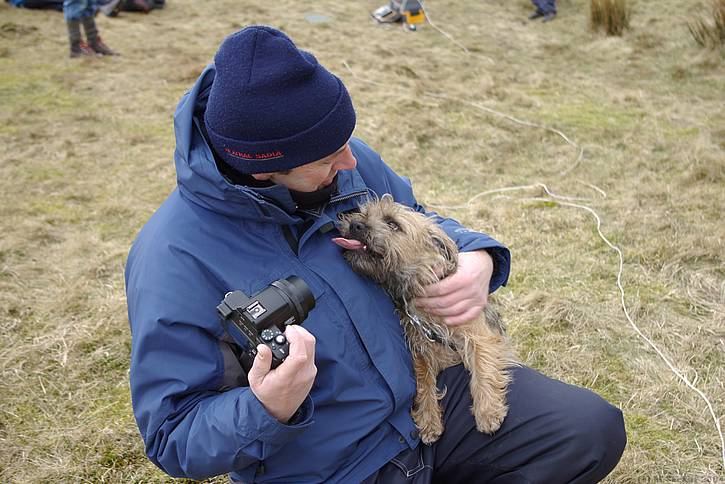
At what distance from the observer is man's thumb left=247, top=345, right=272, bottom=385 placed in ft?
5.61

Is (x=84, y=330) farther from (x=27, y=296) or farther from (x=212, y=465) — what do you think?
(x=212, y=465)

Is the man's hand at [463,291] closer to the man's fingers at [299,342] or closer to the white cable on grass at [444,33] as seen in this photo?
the man's fingers at [299,342]

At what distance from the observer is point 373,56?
35.2 ft

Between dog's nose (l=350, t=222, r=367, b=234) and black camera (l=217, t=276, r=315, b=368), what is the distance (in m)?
0.85

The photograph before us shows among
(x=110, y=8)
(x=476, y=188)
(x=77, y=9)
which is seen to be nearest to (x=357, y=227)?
(x=476, y=188)

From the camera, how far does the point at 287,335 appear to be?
173 cm

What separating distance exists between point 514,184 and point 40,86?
22.9 ft

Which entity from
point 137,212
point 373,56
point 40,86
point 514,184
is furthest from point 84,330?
point 373,56

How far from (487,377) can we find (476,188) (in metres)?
3.94

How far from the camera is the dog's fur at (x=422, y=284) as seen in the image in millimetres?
2768

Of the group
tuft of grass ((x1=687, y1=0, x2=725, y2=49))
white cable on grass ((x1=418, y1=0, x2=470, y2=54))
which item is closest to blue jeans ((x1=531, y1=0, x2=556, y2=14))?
white cable on grass ((x1=418, y1=0, x2=470, y2=54))

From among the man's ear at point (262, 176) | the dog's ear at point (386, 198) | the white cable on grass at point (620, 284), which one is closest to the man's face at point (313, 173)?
the man's ear at point (262, 176)

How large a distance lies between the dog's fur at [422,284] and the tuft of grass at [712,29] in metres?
8.81

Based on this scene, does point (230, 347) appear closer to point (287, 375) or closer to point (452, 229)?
point (287, 375)
